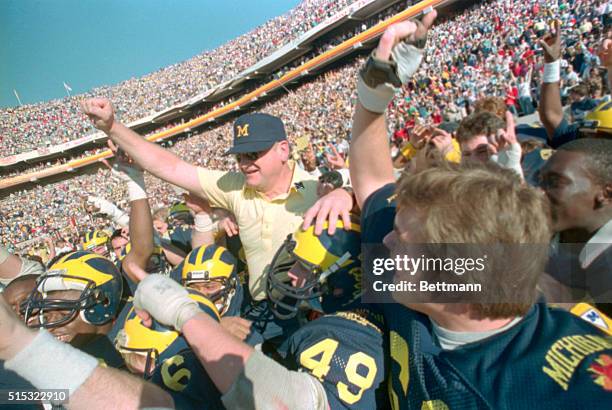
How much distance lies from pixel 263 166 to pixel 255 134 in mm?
227

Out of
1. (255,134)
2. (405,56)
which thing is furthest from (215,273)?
(405,56)

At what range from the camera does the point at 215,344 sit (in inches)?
53.7

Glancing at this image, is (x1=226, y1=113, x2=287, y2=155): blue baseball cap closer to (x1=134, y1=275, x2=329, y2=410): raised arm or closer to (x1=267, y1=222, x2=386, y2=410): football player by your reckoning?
(x1=267, y1=222, x2=386, y2=410): football player

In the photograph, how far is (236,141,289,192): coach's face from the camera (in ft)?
8.43

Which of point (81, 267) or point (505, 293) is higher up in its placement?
point (81, 267)

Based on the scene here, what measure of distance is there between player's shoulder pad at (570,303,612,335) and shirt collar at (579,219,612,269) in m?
0.40

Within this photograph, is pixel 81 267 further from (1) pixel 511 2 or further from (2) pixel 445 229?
(1) pixel 511 2

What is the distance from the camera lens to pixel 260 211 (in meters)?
2.67

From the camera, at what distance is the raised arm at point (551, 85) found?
319 cm

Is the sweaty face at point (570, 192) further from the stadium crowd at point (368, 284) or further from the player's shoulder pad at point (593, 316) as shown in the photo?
the player's shoulder pad at point (593, 316)

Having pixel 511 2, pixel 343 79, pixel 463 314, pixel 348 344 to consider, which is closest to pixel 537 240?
pixel 463 314

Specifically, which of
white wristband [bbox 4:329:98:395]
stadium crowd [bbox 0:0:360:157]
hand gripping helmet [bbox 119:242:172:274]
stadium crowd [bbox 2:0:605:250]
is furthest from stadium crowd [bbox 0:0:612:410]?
stadium crowd [bbox 0:0:360:157]

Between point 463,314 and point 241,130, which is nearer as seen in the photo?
point 463,314

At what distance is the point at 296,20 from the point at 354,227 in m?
40.2
